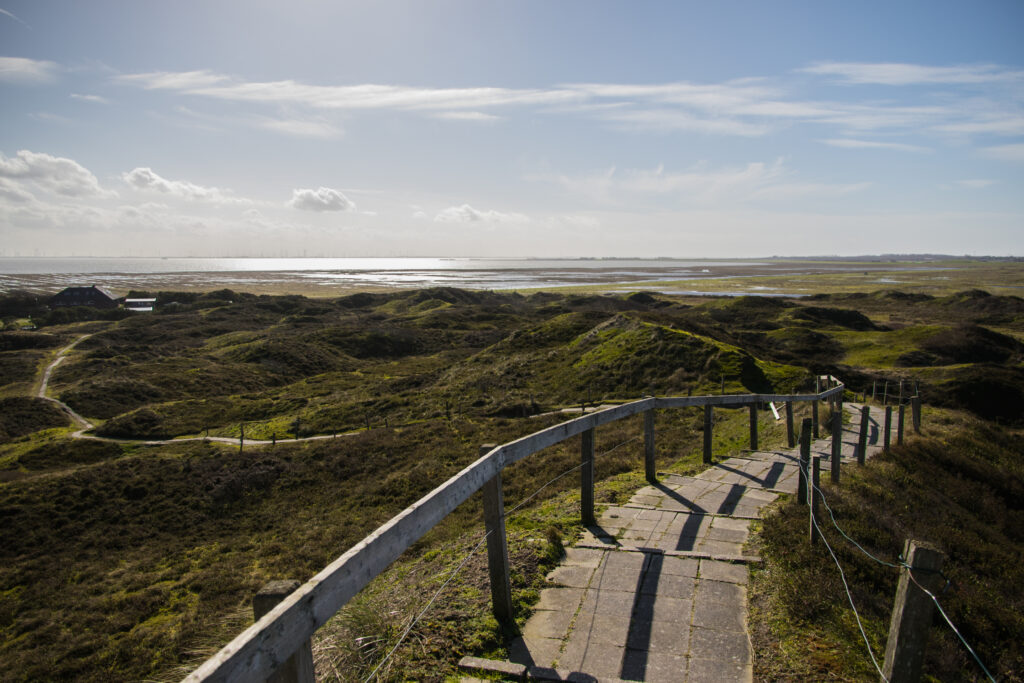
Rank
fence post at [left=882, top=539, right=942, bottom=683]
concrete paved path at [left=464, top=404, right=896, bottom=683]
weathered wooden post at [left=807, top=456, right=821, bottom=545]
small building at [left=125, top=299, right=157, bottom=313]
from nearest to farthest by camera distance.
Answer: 1. fence post at [left=882, top=539, right=942, bottom=683]
2. concrete paved path at [left=464, top=404, right=896, bottom=683]
3. weathered wooden post at [left=807, top=456, right=821, bottom=545]
4. small building at [left=125, top=299, right=157, bottom=313]

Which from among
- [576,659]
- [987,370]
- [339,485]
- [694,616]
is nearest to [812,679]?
[694,616]

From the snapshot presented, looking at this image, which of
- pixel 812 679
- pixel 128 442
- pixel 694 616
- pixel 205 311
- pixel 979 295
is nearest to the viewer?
pixel 812 679

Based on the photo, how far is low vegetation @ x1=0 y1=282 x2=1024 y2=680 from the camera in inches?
282

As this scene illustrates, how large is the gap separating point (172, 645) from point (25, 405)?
30627 millimetres

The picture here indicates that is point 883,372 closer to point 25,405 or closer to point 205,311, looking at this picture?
point 25,405

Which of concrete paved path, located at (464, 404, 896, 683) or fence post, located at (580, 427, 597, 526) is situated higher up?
fence post, located at (580, 427, 597, 526)

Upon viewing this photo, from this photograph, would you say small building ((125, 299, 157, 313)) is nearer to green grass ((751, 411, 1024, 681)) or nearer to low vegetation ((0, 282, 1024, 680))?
low vegetation ((0, 282, 1024, 680))

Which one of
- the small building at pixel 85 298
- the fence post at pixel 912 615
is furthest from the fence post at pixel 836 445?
the small building at pixel 85 298

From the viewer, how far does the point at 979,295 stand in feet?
216

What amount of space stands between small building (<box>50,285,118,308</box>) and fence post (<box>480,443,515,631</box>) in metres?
99.5

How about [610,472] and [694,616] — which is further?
[610,472]

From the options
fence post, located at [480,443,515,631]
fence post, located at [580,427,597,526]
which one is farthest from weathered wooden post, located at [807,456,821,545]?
fence post, located at [480,443,515,631]

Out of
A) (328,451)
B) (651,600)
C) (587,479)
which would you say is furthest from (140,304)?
(651,600)

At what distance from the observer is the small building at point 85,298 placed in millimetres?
82625
